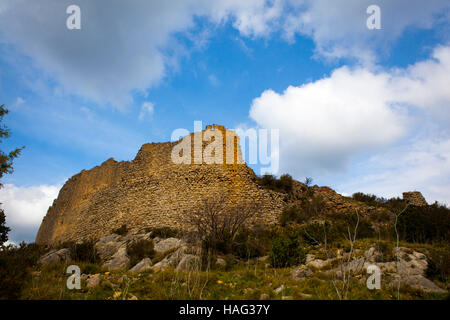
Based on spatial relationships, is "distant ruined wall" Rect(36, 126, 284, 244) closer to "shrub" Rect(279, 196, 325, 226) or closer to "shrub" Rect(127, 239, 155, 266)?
"shrub" Rect(279, 196, 325, 226)

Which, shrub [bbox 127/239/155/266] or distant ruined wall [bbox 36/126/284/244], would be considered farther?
distant ruined wall [bbox 36/126/284/244]

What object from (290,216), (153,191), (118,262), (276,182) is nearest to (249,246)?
(118,262)

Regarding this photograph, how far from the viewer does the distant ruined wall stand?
13.9m

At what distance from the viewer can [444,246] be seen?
7566 mm

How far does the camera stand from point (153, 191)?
50.7 ft

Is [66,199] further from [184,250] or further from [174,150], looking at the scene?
[184,250]

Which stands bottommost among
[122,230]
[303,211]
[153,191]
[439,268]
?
[439,268]

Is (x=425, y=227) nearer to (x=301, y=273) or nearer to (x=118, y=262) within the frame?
(x=301, y=273)

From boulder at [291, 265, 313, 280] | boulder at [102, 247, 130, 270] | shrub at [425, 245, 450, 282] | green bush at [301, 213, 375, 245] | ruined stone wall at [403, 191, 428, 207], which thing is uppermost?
ruined stone wall at [403, 191, 428, 207]

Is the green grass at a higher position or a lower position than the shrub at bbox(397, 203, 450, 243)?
lower

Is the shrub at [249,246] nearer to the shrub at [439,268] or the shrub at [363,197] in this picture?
the shrub at [439,268]

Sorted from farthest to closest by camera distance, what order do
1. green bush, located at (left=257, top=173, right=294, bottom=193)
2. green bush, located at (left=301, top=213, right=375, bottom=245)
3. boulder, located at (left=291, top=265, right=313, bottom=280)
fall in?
1. green bush, located at (left=257, top=173, right=294, bottom=193)
2. green bush, located at (left=301, top=213, right=375, bottom=245)
3. boulder, located at (left=291, top=265, right=313, bottom=280)

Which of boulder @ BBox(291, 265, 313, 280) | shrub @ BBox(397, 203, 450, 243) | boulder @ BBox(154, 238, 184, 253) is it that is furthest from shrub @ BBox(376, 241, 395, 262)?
boulder @ BBox(154, 238, 184, 253)
